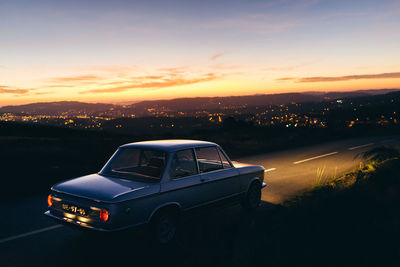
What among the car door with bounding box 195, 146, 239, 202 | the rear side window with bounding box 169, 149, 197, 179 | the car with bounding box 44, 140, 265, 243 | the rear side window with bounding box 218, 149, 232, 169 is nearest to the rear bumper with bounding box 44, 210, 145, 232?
Answer: the car with bounding box 44, 140, 265, 243

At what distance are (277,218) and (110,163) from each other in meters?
3.06

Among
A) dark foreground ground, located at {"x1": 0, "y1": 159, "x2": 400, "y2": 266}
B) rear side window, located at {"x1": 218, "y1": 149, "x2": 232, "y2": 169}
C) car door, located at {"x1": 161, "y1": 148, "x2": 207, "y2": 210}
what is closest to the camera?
dark foreground ground, located at {"x1": 0, "y1": 159, "x2": 400, "y2": 266}

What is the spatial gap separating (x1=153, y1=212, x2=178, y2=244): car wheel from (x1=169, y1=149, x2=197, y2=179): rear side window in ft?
2.15

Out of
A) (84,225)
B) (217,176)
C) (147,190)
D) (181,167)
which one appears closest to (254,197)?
(217,176)

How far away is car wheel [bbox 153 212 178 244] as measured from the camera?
496 cm

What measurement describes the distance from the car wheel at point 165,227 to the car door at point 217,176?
89 cm

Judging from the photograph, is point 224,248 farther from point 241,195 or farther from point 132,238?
point 241,195

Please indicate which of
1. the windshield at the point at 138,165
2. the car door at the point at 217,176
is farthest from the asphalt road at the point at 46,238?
the windshield at the point at 138,165

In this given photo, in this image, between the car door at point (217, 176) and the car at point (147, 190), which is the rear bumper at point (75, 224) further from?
the car door at point (217, 176)

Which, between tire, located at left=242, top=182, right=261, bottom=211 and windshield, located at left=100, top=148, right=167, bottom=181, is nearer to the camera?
windshield, located at left=100, top=148, right=167, bottom=181

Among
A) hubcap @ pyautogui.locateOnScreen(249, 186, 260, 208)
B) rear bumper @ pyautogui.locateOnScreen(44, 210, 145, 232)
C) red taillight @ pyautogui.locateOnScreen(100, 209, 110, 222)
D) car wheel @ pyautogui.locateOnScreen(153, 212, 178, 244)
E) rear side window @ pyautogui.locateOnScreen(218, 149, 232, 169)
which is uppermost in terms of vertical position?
rear side window @ pyautogui.locateOnScreen(218, 149, 232, 169)

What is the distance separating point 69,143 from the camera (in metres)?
17.6

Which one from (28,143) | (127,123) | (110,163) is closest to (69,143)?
(28,143)

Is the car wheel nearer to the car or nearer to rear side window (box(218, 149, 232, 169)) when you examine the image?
the car
